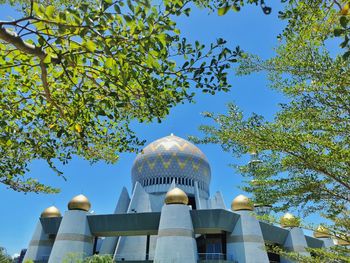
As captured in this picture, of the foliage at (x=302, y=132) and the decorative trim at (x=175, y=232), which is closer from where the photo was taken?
the foliage at (x=302, y=132)

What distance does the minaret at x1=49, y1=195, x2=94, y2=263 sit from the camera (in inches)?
1065

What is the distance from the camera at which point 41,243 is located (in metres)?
32.1

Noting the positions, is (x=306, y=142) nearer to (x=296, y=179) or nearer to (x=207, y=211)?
(x=296, y=179)

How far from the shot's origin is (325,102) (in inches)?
309

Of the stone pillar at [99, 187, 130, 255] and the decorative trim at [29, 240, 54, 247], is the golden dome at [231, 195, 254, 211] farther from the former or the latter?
the decorative trim at [29, 240, 54, 247]

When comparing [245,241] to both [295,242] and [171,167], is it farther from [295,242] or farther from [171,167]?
[171,167]

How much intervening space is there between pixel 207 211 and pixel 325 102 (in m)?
21.4

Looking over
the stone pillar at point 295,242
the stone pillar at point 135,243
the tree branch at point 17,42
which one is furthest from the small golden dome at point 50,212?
the tree branch at point 17,42

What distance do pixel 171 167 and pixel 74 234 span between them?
15017mm

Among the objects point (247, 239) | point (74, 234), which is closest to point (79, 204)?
point (74, 234)

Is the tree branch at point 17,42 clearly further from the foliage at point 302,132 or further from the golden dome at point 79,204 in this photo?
the golden dome at point 79,204

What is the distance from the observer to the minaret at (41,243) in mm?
31422

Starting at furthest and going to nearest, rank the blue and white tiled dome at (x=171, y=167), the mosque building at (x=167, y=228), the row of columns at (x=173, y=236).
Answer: the blue and white tiled dome at (x=171, y=167) < the mosque building at (x=167, y=228) < the row of columns at (x=173, y=236)

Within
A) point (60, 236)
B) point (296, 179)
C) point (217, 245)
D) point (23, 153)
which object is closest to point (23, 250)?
point (60, 236)
